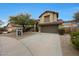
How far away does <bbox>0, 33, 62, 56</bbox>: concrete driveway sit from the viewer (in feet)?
7.67

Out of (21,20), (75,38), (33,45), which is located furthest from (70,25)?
(21,20)

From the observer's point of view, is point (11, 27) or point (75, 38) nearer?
point (75, 38)

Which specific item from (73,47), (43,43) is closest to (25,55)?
(43,43)

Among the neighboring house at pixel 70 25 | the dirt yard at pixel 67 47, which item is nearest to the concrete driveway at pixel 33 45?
the dirt yard at pixel 67 47

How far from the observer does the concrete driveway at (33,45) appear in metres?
2.34

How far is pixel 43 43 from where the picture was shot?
2398mm

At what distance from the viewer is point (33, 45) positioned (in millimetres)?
2389

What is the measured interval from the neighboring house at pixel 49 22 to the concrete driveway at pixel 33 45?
0.25 feet

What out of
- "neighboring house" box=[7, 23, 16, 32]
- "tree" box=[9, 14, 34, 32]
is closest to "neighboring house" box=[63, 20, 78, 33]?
"tree" box=[9, 14, 34, 32]

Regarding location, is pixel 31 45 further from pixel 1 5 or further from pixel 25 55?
pixel 1 5

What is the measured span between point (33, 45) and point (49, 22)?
405 mm

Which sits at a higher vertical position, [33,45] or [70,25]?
[70,25]

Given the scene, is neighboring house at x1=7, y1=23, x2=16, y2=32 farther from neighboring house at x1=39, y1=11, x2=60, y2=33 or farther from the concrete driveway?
neighboring house at x1=39, y1=11, x2=60, y2=33

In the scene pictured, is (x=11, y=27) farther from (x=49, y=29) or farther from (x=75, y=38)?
(x=75, y=38)
